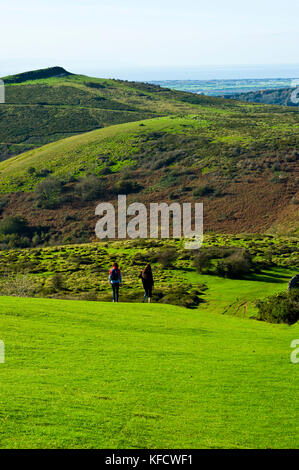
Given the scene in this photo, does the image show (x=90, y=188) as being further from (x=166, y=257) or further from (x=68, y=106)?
(x=68, y=106)

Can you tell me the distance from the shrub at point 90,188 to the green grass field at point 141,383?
204 ft

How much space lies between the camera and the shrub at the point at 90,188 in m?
80.9

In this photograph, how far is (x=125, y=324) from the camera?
1856 cm

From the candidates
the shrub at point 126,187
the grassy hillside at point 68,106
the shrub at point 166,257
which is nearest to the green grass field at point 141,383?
the shrub at point 166,257

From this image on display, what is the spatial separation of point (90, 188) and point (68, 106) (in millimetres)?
67099

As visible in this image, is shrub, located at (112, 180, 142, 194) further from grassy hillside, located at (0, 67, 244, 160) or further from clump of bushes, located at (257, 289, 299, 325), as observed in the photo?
clump of bushes, located at (257, 289, 299, 325)

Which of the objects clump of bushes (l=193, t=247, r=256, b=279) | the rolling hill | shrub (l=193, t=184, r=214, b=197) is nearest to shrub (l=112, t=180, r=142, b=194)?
the rolling hill

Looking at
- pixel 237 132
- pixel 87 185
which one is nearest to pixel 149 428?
pixel 87 185

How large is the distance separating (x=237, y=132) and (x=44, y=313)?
8647 cm

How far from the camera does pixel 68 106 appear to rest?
141 metres

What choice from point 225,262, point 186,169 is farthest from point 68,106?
point 225,262

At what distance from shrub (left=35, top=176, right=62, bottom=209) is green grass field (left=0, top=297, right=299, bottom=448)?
202 ft

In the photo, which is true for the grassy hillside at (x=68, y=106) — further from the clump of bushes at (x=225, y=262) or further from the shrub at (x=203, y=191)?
the clump of bushes at (x=225, y=262)
